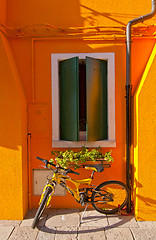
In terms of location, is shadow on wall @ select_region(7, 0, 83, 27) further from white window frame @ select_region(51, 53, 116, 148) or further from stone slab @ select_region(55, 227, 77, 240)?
stone slab @ select_region(55, 227, 77, 240)

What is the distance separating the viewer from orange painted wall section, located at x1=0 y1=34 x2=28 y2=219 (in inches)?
177

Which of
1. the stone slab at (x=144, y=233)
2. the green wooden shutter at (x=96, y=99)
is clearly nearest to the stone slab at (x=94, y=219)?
the stone slab at (x=144, y=233)

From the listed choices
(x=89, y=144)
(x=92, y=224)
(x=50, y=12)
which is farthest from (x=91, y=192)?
(x=50, y=12)

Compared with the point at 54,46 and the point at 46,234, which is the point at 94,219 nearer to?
the point at 46,234

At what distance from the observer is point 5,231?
4.07 metres

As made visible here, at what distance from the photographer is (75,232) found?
4.02 meters

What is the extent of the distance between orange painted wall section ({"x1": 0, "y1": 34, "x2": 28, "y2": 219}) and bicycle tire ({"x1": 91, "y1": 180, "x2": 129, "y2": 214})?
1.59 metres

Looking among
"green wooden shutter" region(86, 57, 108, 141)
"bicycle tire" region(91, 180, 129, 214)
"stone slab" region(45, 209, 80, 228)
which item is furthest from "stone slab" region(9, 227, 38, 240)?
"green wooden shutter" region(86, 57, 108, 141)

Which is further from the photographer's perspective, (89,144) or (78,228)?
(89,144)

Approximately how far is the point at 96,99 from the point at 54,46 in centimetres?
156

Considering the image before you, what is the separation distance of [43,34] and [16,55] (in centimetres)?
79

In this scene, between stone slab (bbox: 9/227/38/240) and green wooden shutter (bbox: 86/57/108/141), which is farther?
green wooden shutter (bbox: 86/57/108/141)

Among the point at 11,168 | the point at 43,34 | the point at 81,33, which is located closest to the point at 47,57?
the point at 43,34

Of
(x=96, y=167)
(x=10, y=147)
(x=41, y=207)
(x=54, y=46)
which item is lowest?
(x=41, y=207)
